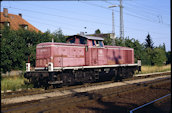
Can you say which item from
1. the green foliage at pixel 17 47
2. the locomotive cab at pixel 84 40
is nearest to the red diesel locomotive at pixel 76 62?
the locomotive cab at pixel 84 40

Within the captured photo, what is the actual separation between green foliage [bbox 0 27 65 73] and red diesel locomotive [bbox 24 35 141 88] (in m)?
5.30

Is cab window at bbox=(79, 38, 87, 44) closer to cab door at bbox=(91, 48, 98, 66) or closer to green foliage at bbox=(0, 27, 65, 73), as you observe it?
cab door at bbox=(91, 48, 98, 66)

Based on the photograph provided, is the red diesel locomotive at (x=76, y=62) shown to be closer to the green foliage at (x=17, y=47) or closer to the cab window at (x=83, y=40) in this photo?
the cab window at (x=83, y=40)

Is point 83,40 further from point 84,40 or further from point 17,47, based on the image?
point 17,47

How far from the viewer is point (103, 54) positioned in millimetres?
16250

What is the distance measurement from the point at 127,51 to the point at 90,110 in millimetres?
13019

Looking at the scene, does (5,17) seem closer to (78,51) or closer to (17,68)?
(17,68)

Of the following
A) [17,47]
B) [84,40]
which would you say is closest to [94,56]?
[84,40]

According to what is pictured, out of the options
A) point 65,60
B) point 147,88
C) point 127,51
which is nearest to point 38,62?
point 65,60

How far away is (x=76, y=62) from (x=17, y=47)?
8.13m

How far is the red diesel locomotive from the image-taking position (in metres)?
12.9

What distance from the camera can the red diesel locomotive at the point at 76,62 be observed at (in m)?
12.9

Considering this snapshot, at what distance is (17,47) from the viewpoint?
19391mm

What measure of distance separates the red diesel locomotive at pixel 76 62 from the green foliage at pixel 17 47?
17.4 feet
